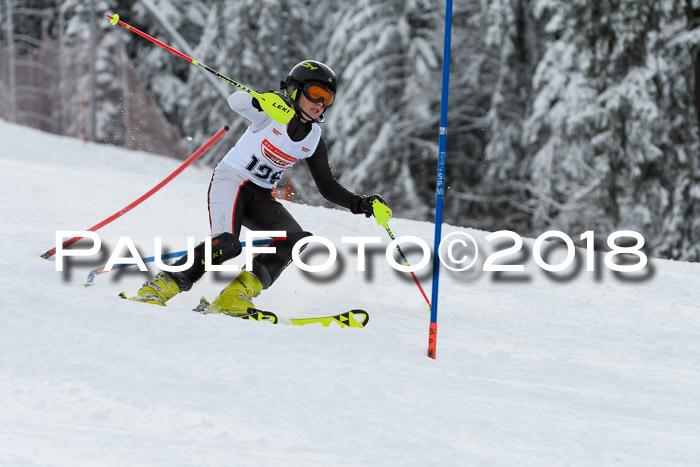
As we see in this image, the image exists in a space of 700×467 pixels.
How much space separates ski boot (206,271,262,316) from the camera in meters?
4.03

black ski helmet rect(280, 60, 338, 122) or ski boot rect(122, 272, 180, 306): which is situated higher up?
black ski helmet rect(280, 60, 338, 122)

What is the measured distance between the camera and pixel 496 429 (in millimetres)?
2672

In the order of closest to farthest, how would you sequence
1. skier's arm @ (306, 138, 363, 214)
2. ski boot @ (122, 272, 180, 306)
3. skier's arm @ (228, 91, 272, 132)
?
ski boot @ (122, 272, 180, 306), skier's arm @ (228, 91, 272, 132), skier's arm @ (306, 138, 363, 214)

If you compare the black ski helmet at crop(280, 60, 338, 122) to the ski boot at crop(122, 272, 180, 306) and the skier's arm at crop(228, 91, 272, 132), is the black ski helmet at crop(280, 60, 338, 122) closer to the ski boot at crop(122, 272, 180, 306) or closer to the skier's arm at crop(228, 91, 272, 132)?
the skier's arm at crop(228, 91, 272, 132)

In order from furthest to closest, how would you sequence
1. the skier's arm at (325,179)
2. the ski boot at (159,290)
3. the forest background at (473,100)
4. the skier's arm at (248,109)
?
the forest background at (473,100) < the skier's arm at (325,179) < the skier's arm at (248,109) < the ski boot at (159,290)

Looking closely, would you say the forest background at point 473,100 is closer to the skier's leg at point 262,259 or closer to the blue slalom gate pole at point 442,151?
the skier's leg at point 262,259

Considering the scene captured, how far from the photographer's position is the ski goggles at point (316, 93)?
4.27 m

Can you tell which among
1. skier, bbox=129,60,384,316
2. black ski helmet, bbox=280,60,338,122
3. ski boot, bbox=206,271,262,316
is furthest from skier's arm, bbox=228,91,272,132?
ski boot, bbox=206,271,262,316

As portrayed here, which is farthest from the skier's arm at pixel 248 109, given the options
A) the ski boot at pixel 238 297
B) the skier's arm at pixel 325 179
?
the ski boot at pixel 238 297

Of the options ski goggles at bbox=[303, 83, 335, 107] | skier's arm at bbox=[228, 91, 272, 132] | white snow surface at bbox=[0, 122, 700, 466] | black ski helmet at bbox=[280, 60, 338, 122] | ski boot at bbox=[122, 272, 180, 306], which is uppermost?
black ski helmet at bbox=[280, 60, 338, 122]

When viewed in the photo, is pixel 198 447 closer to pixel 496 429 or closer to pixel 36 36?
pixel 496 429

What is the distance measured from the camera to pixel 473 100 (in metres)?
21.1

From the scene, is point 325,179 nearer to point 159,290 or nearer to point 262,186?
point 262,186

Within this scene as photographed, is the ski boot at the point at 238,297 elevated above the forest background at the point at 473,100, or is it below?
below
